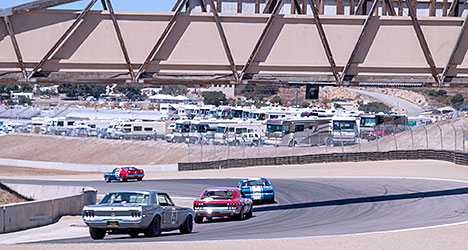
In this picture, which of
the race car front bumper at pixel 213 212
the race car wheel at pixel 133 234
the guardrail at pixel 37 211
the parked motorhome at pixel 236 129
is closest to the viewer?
the race car wheel at pixel 133 234

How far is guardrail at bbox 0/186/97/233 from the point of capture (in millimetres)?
20016

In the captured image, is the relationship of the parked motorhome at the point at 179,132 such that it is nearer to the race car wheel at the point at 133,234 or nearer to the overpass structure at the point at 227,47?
the overpass structure at the point at 227,47

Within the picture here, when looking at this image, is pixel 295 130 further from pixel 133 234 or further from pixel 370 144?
pixel 133 234

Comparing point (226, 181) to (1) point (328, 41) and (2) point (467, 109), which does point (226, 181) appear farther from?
(2) point (467, 109)

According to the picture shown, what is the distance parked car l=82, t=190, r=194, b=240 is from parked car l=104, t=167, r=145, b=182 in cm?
2969

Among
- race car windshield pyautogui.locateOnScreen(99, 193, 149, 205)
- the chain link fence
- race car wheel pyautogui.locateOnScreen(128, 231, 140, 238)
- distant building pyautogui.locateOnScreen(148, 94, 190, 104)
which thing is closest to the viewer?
race car wheel pyautogui.locateOnScreen(128, 231, 140, 238)

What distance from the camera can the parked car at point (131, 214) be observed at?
17219 mm

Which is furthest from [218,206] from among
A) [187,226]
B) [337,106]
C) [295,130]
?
[337,106]

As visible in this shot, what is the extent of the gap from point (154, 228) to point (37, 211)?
19.2 ft

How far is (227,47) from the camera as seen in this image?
2214 cm

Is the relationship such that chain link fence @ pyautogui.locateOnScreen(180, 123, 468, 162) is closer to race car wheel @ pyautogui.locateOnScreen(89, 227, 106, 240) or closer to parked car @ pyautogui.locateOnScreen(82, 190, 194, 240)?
parked car @ pyautogui.locateOnScreen(82, 190, 194, 240)

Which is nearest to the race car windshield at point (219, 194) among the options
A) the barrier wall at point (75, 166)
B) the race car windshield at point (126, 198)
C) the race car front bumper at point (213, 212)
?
the race car front bumper at point (213, 212)

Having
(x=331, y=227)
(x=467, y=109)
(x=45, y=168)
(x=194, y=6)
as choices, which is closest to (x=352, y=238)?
(x=331, y=227)

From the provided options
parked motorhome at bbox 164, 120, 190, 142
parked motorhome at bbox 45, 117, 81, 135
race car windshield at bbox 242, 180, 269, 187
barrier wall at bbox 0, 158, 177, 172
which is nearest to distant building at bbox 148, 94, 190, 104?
parked motorhome at bbox 45, 117, 81, 135
